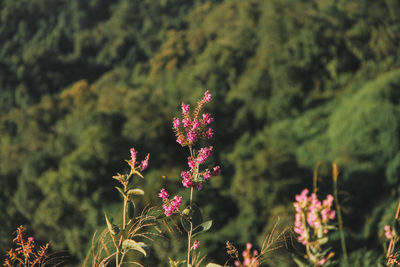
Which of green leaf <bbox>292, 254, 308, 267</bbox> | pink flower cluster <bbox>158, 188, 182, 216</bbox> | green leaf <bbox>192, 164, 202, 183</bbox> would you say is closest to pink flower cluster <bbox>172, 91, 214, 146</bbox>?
green leaf <bbox>192, 164, 202, 183</bbox>

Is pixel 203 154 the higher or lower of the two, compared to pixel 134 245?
higher

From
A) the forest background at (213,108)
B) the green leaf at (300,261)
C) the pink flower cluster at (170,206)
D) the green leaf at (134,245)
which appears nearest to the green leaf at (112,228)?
the green leaf at (134,245)

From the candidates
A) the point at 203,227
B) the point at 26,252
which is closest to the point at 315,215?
the point at 203,227

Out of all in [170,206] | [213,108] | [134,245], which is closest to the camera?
[134,245]

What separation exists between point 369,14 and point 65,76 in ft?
115

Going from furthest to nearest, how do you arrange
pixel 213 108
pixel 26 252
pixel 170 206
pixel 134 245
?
pixel 213 108, pixel 26 252, pixel 170 206, pixel 134 245

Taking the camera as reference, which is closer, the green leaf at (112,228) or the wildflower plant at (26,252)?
the green leaf at (112,228)

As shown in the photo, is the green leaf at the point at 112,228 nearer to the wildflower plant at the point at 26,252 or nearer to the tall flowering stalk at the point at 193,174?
the tall flowering stalk at the point at 193,174

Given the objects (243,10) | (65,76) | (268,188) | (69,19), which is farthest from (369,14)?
(69,19)

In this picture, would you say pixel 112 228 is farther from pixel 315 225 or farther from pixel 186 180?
pixel 315 225

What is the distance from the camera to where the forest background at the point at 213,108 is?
21078 mm

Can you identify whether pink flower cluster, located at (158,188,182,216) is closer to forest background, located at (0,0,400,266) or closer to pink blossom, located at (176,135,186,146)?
pink blossom, located at (176,135,186,146)

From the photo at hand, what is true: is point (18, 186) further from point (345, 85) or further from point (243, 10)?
point (243, 10)

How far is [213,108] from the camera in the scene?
29984 millimetres
